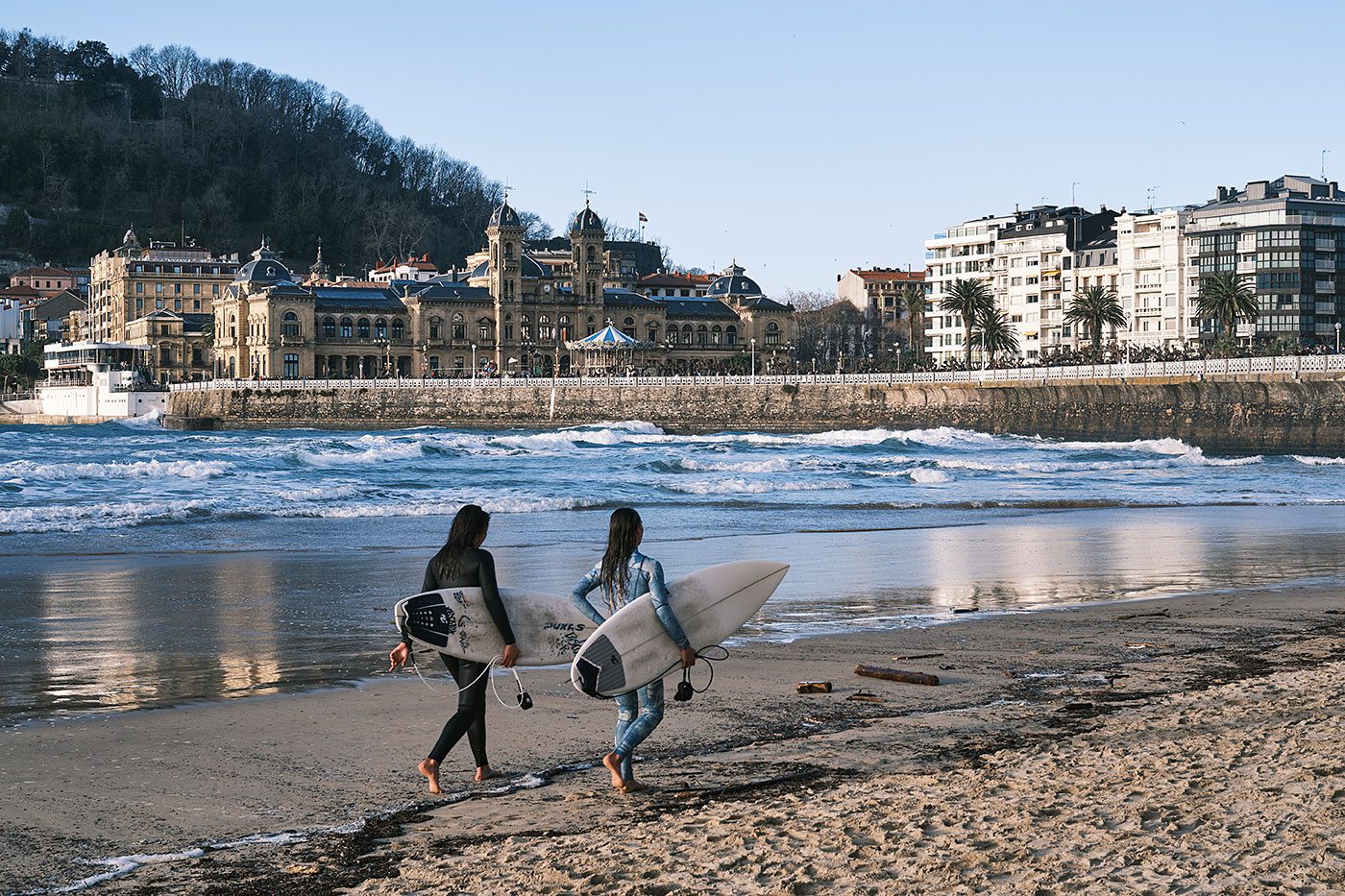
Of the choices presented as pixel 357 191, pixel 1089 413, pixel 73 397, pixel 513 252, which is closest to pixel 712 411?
pixel 1089 413

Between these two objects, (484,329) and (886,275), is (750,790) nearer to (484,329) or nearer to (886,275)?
(484,329)

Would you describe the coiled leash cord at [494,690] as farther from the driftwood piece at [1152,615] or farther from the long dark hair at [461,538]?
the driftwood piece at [1152,615]

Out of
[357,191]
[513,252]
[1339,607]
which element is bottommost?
[1339,607]

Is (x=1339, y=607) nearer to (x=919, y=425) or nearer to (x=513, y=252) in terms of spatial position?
(x=919, y=425)

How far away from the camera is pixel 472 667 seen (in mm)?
6926

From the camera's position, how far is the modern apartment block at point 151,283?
124375 mm

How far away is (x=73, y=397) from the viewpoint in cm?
10575

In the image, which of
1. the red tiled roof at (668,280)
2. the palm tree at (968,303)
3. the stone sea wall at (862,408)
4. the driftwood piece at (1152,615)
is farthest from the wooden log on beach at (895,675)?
Result: the red tiled roof at (668,280)

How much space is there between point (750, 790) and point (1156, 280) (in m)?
94.8

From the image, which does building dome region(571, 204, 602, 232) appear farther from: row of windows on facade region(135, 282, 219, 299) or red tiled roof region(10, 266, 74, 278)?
red tiled roof region(10, 266, 74, 278)

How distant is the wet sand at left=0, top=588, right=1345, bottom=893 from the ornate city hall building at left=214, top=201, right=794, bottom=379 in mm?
91056

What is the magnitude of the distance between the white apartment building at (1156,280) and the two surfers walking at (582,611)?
89.4 m

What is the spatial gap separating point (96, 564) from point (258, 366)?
8926cm

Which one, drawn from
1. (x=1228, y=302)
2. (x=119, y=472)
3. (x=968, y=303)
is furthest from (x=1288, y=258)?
(x=119, y=472)
